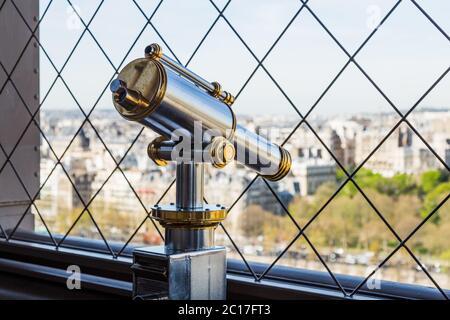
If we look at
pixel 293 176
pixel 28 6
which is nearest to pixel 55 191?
pixel 28 6

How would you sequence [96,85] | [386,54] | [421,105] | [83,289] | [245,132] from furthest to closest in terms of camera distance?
1. [96,85]
2. [83,289]
3. [386,54]
4. [421,105]
5. [245,132]

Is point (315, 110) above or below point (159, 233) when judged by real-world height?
above

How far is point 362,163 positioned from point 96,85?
58cm

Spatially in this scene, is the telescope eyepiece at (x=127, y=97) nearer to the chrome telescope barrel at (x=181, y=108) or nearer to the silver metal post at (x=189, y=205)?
the chrome telescope barrel at (x=181, y=108)

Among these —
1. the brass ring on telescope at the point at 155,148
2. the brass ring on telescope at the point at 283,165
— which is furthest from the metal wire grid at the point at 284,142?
the brass ring on telescope at the point at 155,148

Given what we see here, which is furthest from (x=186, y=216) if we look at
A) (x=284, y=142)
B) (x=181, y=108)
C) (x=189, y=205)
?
(x=284, y=142)

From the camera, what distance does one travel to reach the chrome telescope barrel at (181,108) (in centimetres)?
72

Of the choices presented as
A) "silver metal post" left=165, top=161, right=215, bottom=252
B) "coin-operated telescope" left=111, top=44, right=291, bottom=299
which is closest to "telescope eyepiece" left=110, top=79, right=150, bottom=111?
"coin-operated telescope" left=111, top=44, right=291, bottom=299

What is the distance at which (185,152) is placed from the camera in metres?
0.77

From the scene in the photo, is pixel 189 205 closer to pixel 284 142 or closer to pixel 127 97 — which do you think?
pixel 127 97

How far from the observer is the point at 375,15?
990 mm

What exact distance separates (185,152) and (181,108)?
60 millimetres

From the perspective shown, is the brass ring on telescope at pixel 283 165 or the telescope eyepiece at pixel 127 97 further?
the brass ring on telescope at pixel 283 165

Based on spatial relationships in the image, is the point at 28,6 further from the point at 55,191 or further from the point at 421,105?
the point at 421,105
